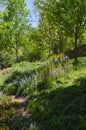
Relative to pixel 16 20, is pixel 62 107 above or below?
below

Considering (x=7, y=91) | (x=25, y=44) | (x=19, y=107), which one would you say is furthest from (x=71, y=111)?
(x=25, y=44)

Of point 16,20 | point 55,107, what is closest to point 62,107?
point 55,107

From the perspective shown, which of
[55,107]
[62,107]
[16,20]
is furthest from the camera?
[16,20]

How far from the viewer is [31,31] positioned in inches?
1628

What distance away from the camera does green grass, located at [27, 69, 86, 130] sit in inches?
337

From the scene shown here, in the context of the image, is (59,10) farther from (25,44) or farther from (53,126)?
(25,44)

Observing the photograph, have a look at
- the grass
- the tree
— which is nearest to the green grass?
the grass

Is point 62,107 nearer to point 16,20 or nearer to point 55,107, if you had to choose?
point 55,107

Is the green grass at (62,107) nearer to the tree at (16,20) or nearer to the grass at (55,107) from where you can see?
the grass at (55,107)

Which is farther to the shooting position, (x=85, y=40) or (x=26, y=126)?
(x=85, y=40)

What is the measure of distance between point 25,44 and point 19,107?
3078 centimetres

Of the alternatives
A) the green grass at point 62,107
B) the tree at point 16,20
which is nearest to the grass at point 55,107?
the green grass at point 62,107

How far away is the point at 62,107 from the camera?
975 centimetres

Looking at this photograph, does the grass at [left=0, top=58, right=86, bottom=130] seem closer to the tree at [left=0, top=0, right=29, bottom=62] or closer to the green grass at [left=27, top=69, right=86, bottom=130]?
the green grass at [left=27, top=69, right=86, bottom=130]
